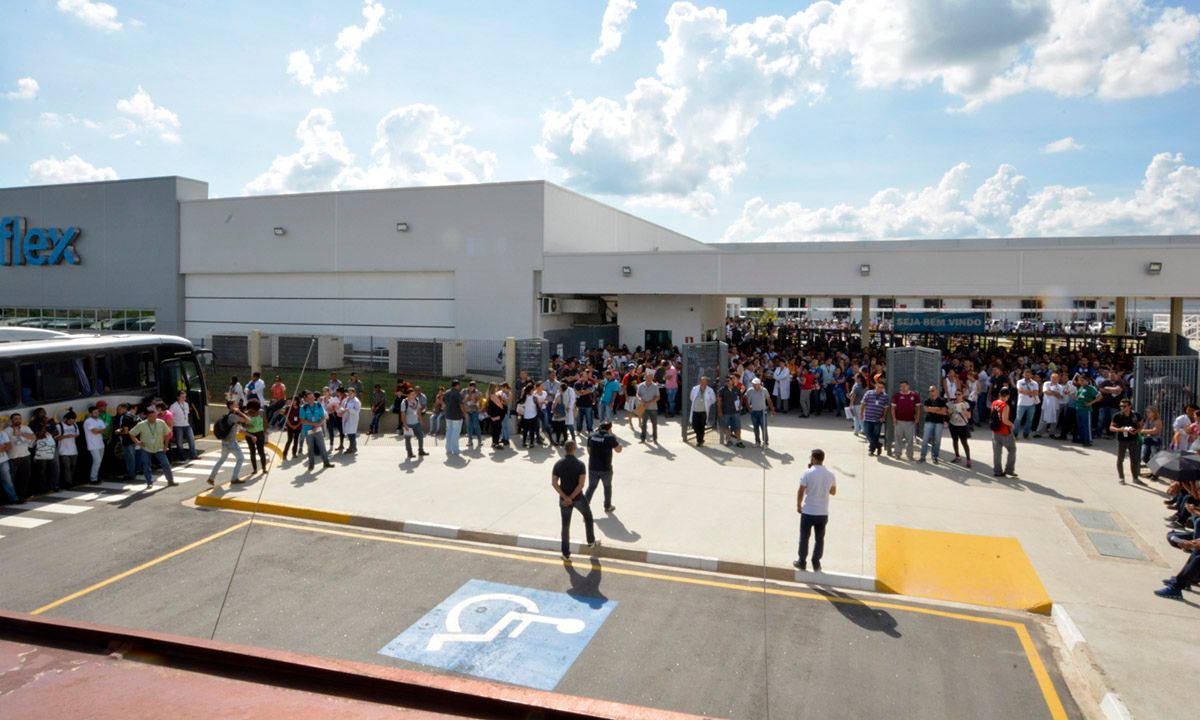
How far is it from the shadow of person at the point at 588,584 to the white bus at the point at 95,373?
1136 centimetres

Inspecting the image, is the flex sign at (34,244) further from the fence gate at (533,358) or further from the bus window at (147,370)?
the fence gate at (533,358)

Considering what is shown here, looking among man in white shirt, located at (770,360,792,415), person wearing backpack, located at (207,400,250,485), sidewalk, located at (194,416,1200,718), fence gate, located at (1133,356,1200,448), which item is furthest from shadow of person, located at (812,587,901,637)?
man in white shirt, located at (770,360,792,415)

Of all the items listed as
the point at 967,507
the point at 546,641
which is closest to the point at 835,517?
the point at 967,507

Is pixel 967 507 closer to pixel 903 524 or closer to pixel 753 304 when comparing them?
pixel 903 524

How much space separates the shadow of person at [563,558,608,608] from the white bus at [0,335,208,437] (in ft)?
37.3

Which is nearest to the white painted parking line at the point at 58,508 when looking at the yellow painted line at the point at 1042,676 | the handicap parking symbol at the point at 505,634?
the handicap parking symbol at the point at 505,634

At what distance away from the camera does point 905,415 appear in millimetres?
14633

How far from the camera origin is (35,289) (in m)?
38.5

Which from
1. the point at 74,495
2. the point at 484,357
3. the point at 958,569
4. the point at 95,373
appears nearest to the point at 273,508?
the point at 74,495

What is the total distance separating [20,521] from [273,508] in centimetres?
382

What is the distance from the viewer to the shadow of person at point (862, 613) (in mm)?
7504

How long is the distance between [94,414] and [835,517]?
44.4 feet

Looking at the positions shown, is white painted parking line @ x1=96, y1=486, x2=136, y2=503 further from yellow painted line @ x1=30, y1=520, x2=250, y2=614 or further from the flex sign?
the flex sign

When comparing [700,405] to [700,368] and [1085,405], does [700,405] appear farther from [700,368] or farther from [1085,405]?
[1085,405]
